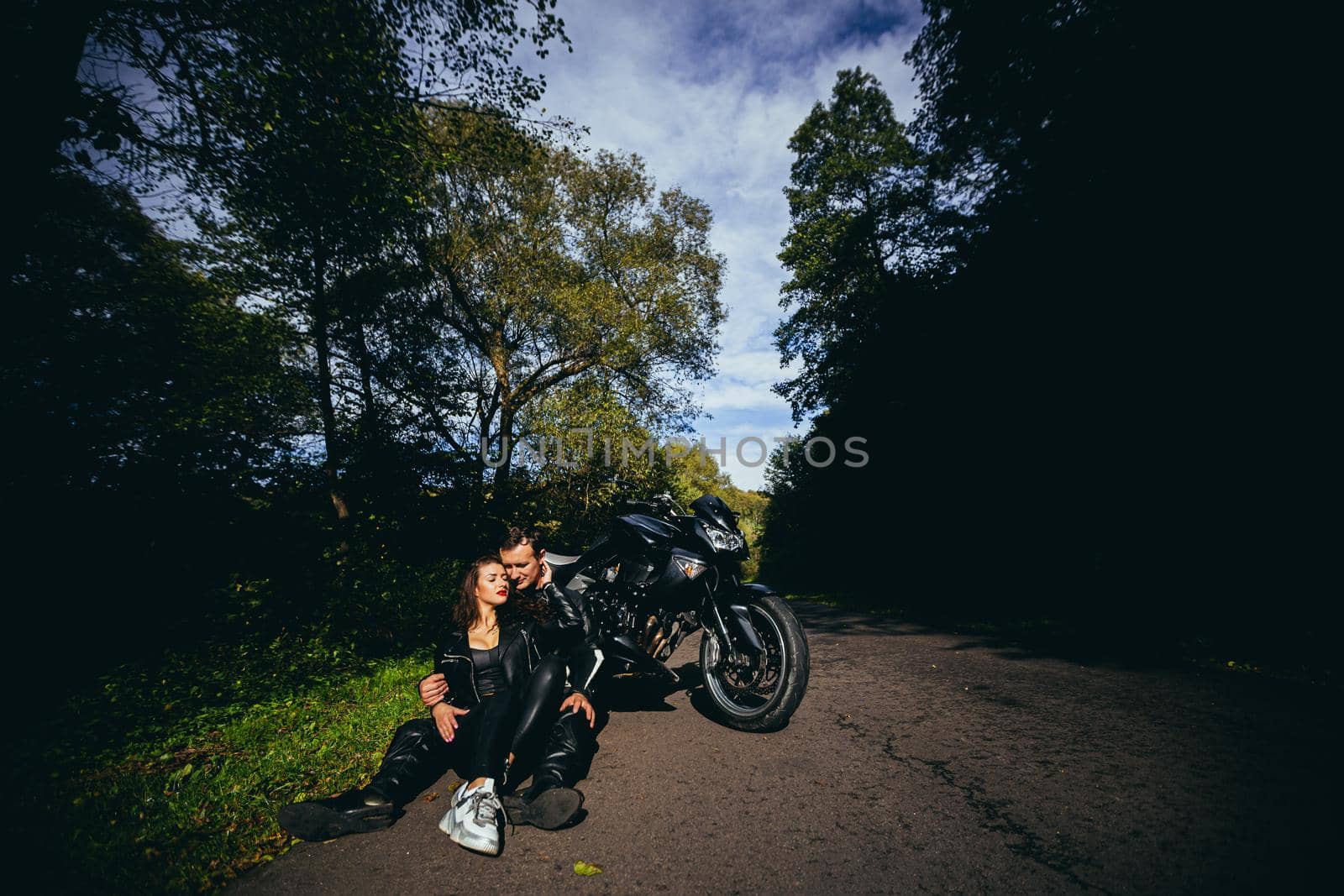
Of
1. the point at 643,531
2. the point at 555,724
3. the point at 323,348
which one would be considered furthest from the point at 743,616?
the point at 323,348

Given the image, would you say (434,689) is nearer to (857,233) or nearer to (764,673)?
(764,673)

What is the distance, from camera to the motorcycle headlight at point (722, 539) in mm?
3223

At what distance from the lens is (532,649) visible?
3.05m

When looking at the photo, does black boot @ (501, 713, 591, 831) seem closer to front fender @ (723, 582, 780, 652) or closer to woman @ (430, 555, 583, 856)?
woman @ (430, 555, 583, 856)

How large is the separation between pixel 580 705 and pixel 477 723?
1.79 feet

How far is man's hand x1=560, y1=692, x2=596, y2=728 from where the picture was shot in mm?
2762

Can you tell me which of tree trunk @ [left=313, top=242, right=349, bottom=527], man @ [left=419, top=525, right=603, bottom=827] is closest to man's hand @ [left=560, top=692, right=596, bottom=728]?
man @ [left=419, top=525, right=603, bottom=827]

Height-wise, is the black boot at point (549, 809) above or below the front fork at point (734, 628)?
below

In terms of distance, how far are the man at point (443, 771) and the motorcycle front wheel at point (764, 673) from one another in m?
0.90

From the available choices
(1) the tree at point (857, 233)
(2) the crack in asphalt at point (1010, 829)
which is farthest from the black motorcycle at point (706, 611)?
(1) the tree at point (857, 233)

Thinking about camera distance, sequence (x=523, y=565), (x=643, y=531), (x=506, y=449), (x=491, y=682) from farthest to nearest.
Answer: (x=506, y=449) → (x=523, y=565) → (x=643, y=531) → (x=491, y=682)

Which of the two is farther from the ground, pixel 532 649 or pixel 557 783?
pixel 532 649

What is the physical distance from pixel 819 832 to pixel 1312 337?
7.60 meters

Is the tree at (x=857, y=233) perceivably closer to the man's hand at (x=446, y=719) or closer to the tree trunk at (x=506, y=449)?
the tree trunk at (x=506, y=449)
